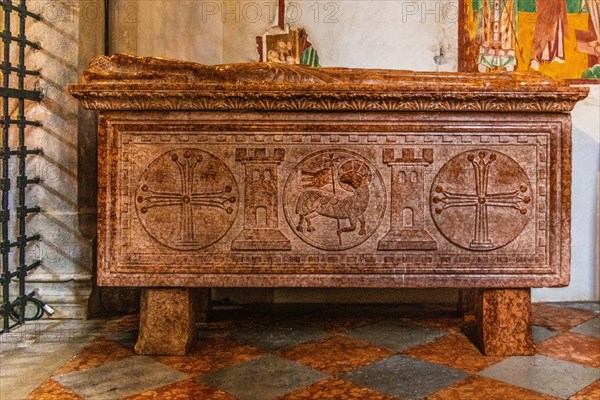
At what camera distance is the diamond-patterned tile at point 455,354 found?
6.33 ft

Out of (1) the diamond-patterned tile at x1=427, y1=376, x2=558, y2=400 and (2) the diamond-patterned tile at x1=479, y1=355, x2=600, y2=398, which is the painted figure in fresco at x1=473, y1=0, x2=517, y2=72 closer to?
(2) the diamond-patterned tile at x1=479, y1=355, x2=600, y2=398

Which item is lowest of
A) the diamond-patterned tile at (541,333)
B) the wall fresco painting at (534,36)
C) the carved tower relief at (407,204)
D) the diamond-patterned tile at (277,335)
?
the diamond-patterned tile at (277,335)

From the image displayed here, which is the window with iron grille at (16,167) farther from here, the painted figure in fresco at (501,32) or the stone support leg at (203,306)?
the painted figure in fresco at (501,32)

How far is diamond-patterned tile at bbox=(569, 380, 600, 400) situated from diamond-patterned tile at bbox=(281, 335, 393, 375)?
662mm

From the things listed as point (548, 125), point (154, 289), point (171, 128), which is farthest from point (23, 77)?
point (548, 125)

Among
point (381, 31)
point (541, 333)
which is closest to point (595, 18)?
point (381, 31)

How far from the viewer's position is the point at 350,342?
221 centimetres

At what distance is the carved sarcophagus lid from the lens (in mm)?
1979

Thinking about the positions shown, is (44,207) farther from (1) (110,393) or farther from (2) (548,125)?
(2) (548,125)

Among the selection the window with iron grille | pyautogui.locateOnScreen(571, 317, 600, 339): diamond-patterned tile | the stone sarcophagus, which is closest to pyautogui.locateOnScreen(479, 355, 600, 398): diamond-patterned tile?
the stone sarcophagus

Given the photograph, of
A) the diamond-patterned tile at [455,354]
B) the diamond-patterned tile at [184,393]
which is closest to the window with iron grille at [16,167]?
the diamond-patterned tile at [184,393]

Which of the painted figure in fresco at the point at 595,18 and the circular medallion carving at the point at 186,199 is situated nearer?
the circular medallion carving at the point at 186,199

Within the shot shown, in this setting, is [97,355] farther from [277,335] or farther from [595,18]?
[595,18]

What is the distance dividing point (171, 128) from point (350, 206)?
746mm
